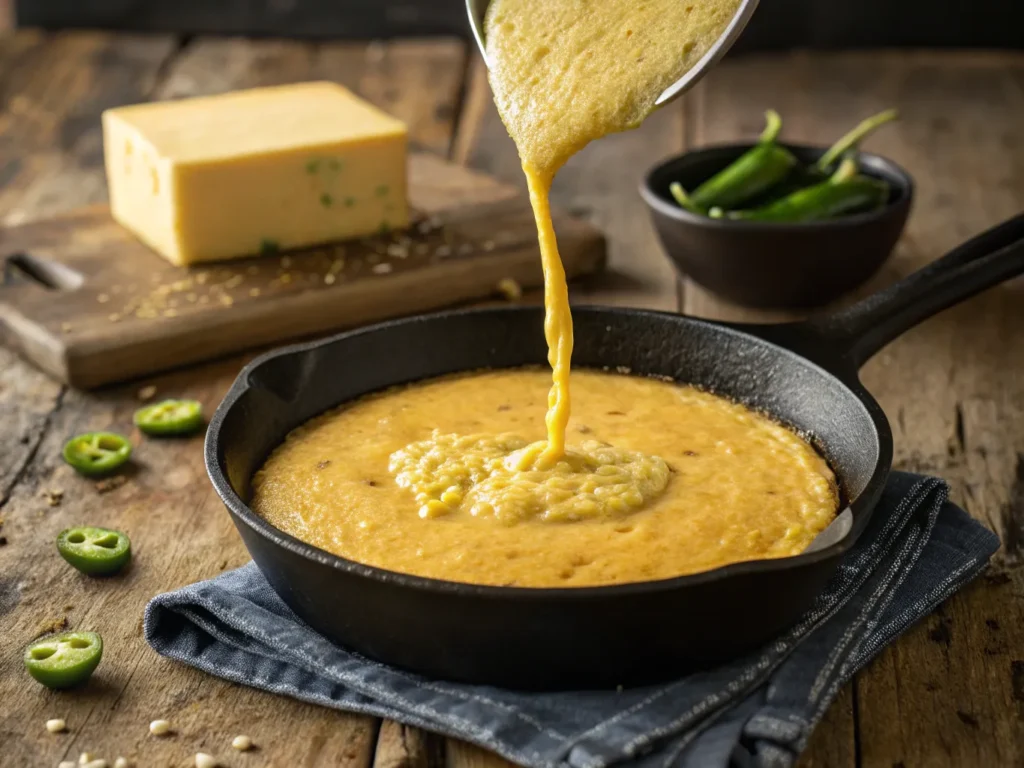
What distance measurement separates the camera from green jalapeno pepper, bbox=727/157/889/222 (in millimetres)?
3676

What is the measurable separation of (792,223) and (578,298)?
64 cm

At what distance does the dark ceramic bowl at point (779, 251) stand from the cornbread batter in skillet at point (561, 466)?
89cm

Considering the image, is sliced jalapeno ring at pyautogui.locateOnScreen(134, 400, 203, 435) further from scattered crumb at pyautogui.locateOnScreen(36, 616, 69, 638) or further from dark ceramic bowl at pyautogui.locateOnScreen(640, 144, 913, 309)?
dark ceramic bowl at pyautogui.locateOnScreen(640, 144, 913, 309)

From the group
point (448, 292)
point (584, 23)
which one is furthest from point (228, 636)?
point (448, 292)

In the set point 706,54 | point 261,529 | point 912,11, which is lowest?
point 912,11

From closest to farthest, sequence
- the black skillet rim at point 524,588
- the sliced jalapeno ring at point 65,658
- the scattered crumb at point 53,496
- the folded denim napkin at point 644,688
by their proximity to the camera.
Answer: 1. the black skillet rim at point 524,588
2. the folded denim napkin at point 644,688
3. the sliced jalapeno ring at point 65,658
4. the scattered crumb at point 53,496

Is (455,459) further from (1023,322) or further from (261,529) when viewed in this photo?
(1023,322)

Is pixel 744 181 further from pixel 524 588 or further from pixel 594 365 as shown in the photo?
pixel 524 588

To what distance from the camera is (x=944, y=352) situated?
3477 millimetres

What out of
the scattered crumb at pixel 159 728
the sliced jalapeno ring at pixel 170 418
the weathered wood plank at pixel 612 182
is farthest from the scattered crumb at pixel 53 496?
the weathered wood plank at pixel 612 182

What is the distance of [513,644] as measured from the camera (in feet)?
6.38

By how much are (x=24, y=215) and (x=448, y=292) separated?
1.55m

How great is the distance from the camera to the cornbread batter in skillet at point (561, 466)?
2215 mm

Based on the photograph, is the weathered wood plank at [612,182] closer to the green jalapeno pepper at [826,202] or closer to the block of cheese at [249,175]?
the green jalapeno pepper at [826,202]
